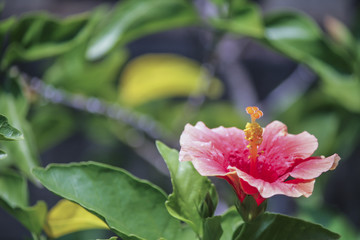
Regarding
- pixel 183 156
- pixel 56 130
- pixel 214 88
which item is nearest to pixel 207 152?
pixel 183 156

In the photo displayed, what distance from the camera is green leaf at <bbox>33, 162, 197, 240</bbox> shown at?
53 centimetres

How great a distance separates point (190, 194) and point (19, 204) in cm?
26

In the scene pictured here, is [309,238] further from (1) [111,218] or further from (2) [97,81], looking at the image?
(2) [97,81]

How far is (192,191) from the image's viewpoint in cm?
52

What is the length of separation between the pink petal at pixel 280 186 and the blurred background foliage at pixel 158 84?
227 millimetres

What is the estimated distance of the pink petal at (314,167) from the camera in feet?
1.51

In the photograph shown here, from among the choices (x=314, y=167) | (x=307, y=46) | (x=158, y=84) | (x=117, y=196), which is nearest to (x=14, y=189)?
(x=117, y=196)

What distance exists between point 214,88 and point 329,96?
40 centimetres

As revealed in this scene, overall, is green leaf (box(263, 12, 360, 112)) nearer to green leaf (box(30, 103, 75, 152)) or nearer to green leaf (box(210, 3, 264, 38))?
green leaf (box(210, 3, 264, 38))

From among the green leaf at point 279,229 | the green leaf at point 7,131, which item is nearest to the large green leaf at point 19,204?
the green leaf at point 7,131

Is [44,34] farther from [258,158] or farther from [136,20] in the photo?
[258,158]

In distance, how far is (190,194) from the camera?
514mm

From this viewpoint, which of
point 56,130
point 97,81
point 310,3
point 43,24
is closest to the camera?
point 43,24

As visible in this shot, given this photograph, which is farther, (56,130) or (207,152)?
(56,130)
